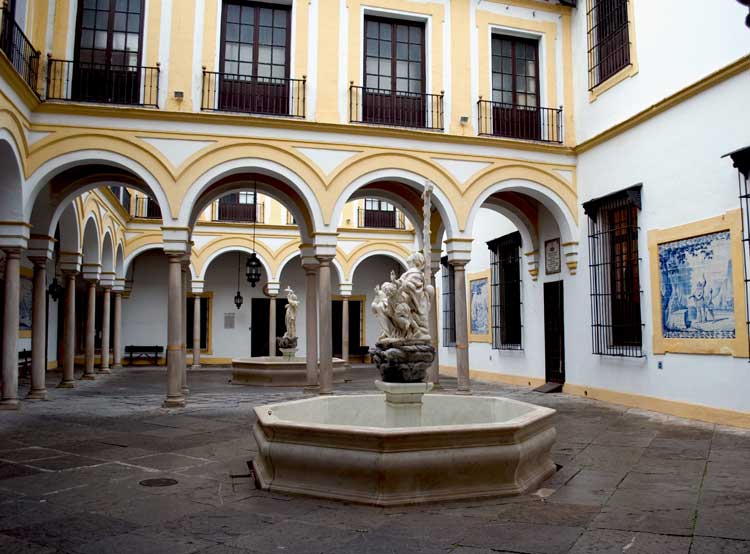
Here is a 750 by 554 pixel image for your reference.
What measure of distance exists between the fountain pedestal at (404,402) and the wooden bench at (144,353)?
665 inches

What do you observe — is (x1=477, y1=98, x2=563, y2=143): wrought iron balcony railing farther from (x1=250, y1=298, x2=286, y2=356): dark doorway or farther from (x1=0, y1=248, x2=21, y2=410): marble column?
(x1=250, y1=298, x2=286, y2=356): dark doorway

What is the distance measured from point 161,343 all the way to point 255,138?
13250 millimetres

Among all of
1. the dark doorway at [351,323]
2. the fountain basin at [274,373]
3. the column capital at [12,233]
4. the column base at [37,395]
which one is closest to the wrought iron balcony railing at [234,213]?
the dark doorway at [351,323]

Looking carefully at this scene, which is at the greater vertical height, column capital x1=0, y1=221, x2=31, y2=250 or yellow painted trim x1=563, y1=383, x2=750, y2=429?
column capital x1=0, y1=221, x2=31, y2=250

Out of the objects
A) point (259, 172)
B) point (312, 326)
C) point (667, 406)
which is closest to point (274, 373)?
point (312, 326)

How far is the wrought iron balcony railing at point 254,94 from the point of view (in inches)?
407

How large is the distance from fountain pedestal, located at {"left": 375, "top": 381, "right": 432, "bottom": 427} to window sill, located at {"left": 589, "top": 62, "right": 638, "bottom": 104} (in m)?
7.11

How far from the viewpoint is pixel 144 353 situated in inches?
827

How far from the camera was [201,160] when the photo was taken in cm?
1013

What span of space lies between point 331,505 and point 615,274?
25.5 feet

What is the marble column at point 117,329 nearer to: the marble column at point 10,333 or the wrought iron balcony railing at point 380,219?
the wrought iron balcony railing at point 380,219

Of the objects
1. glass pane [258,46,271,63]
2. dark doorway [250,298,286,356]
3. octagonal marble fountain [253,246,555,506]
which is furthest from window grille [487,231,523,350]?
dark doorway [250,298,286,356]

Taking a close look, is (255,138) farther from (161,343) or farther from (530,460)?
(161,343)

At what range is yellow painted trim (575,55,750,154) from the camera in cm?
792
